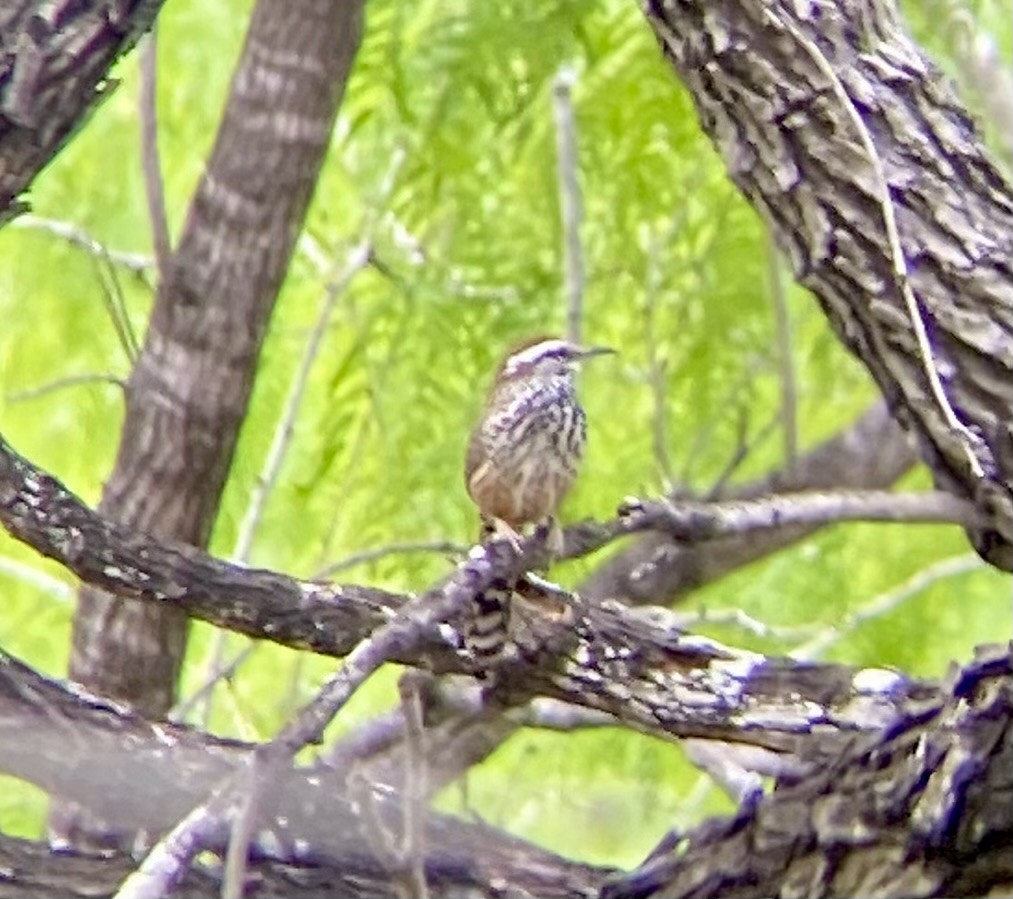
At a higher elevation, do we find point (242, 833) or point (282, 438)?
point (282, 438)

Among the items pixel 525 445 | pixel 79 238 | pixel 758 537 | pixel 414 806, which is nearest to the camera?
pixel 414 806

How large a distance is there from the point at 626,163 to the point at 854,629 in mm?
955

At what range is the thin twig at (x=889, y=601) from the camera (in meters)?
3.35

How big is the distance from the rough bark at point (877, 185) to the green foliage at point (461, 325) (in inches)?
34.1

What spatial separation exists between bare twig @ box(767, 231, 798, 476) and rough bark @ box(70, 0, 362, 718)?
0.90m

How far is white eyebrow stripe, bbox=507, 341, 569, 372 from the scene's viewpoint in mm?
2676

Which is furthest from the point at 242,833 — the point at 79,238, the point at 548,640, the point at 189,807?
the point at 79,238

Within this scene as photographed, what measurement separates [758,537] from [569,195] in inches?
27.9

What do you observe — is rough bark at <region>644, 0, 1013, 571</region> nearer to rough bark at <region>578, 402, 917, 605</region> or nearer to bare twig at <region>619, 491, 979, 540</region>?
bare twig at <region>619, 491, 979, 540</region>

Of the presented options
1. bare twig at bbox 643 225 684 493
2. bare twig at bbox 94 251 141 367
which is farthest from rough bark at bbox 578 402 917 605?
bare twig at bbox 94 251 141 367

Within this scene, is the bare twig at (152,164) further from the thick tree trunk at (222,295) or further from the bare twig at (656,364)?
the bare twig at (656,364)

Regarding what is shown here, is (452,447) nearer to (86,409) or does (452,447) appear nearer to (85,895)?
(86,409)

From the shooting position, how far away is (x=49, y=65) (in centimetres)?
204

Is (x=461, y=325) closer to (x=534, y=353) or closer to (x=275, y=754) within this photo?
(x=534, y=353)
